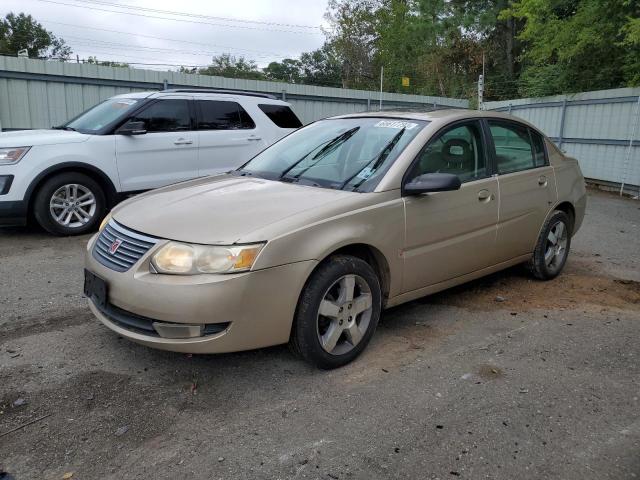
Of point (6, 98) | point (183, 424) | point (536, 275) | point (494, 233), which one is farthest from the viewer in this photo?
point (6, 98)

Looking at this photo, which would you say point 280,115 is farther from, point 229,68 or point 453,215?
point 229,68

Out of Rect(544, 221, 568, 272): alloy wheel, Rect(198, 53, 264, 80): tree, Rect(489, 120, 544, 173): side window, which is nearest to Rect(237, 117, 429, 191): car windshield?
Rect(489, 120, 544, 173): side window

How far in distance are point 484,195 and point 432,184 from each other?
0.88 m

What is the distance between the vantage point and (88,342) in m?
3.88

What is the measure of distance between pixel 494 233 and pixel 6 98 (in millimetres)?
10087

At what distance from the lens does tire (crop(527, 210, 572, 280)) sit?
5.28 metres

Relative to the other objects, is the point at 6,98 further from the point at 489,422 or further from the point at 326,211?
the point at 489,422

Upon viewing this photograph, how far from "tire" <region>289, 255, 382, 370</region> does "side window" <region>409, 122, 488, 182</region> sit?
2.90 ft

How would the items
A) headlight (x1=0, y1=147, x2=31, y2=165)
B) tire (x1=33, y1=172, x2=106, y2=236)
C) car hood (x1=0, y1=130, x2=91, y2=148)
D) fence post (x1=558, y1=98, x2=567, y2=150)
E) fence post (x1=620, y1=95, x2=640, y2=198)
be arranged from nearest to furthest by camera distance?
headlight (x1=0, y1=147, x2=31, y2=165) < car hood (x1=0, y1=130, x2=91, y2=148) < tire (x1=33, y1=172, x2=106, y2=236) < fence post (x1=620, y1=95, x2=640, y2=198) < fence post (x1=558, y1=98, x2=567, y2=150)

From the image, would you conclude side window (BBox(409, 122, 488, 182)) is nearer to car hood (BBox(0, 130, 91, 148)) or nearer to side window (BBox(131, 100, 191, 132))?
side window (BBox(131, 100, 191, 132))

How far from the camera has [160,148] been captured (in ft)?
25.0

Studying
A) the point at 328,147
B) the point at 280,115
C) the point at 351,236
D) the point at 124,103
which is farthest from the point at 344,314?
the point at 280,115

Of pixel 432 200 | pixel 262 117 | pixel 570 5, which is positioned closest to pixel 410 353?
pixel 432 200

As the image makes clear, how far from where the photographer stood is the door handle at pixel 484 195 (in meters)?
4.42
